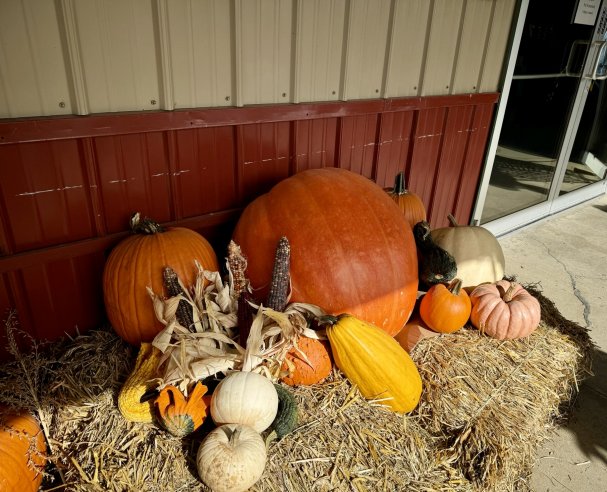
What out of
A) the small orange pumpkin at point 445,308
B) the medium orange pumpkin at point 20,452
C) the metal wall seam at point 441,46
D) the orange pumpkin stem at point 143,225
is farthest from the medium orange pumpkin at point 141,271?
the metal wall seam at point 441,46

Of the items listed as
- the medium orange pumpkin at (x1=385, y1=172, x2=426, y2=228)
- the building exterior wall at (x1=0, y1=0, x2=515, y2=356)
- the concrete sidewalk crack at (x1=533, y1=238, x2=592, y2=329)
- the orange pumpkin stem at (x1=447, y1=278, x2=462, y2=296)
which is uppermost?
the building exterior wall at (x1=0, y1=0, x2=515, y2=356)

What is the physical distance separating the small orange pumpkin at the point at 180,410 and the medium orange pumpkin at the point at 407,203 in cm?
201

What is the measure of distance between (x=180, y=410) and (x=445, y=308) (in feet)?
5.40

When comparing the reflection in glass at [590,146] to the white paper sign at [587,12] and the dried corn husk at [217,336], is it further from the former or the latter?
the dried corn husk at [217,336]

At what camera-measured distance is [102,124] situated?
207 centimetres

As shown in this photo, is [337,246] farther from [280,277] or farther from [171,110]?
[171,110]

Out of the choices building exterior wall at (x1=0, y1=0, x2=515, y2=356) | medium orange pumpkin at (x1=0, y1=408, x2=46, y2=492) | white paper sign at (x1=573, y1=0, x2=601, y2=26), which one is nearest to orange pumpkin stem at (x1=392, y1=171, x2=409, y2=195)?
building exterior wall at (x1=0, y1=0, x2=515, y2=356)

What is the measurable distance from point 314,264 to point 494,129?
3.08 metres

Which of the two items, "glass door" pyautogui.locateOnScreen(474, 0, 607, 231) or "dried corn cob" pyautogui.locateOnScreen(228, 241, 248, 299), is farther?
"glass door" pyautogui.locateOnScreen(474, 0, 607, 231)

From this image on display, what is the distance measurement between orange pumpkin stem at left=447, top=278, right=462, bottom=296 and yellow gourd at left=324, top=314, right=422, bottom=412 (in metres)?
0.75

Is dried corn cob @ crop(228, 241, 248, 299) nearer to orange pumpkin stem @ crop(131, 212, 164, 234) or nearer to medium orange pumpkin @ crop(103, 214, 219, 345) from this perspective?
medium orange pumpkin @ crop(103, 214, 219, 345)

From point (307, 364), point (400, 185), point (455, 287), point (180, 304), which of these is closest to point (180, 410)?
point (180, 304)

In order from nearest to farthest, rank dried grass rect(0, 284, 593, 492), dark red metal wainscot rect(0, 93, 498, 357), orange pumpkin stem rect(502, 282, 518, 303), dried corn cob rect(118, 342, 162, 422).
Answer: dried grass rect(0, 284, 593, 492)
dried corn cob rect(118, 342, 162, 422)
dark red metal wainscot rect(0, 93, 498, 357)
orange pumpkin stem rect(502, 282, 518, 303)

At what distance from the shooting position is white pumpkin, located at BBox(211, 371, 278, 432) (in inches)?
68.7
